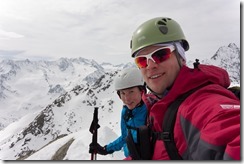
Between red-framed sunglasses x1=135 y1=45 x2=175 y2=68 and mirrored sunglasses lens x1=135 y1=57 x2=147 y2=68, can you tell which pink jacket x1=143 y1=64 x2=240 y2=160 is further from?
mirrored sunglasses lens x1=135 y1=57 x2=147 y2=68

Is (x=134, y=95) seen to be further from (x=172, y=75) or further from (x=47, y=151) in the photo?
(x=47, y=151)

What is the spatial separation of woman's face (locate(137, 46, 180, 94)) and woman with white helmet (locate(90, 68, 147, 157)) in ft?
8.42

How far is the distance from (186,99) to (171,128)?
13.6 inches

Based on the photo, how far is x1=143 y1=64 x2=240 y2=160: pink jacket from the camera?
199cm

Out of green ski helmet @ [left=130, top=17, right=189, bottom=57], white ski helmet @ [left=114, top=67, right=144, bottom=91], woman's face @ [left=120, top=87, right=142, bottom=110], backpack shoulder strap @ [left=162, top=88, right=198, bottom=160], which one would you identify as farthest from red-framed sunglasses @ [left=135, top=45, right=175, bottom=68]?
white ski helmet @ [left=114, top=67, right=144, bottom=91]

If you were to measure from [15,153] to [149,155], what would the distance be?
9797cm

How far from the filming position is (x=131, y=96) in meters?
6.39

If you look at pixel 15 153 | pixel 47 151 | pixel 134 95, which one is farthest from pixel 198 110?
pixel 15 153

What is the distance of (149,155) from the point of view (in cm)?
313

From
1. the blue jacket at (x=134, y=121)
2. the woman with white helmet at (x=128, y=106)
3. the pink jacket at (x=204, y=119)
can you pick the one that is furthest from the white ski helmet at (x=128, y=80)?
the pink jacket at (x=204, y=119)

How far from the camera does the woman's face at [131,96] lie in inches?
240

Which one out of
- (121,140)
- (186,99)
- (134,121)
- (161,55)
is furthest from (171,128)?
(121,140)

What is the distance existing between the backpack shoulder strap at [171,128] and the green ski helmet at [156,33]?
92 cm

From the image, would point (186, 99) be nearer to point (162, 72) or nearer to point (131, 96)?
point (162, 72)
